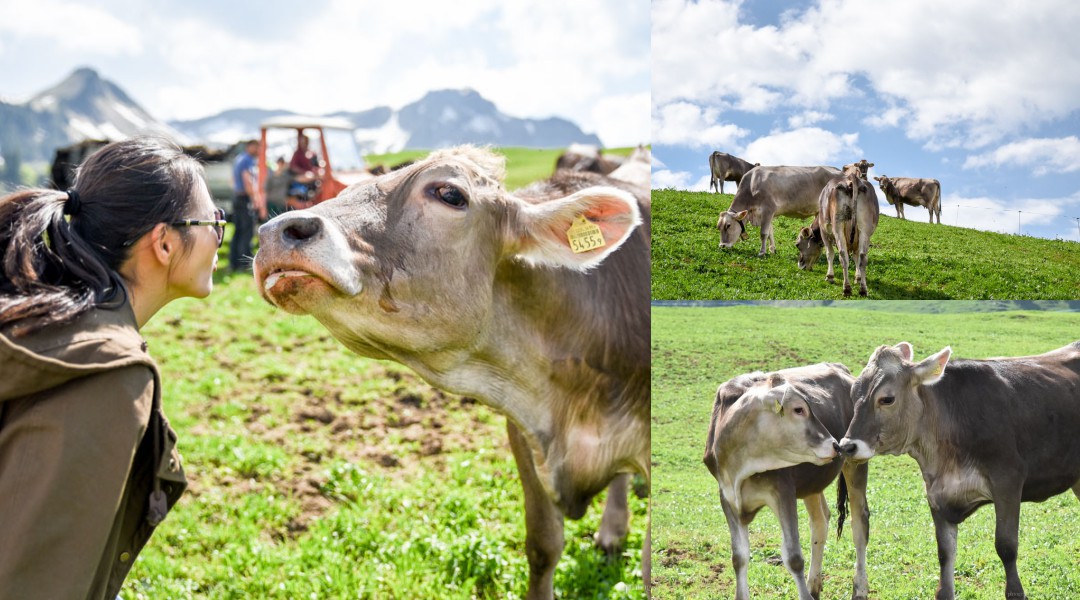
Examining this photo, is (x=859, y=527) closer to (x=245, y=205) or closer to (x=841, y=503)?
(x=841, y=503)

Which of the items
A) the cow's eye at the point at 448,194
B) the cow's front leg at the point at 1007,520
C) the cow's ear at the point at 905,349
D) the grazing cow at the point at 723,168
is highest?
the grazing cow at the point at 723,168

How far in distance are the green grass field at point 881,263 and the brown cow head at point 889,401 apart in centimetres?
20

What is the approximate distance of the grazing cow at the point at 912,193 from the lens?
2859 millimetres

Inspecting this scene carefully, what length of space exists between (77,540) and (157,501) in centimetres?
34

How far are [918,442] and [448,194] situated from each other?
1.76m

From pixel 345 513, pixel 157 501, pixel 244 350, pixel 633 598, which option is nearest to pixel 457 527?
pixel 345 513

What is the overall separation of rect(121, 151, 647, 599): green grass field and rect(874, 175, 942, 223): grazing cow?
7.46 ft

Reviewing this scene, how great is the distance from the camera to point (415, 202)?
10.3 feet

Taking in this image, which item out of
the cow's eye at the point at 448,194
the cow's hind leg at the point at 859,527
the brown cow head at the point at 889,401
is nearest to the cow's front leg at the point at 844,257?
the brown cow head at the point at 889,401

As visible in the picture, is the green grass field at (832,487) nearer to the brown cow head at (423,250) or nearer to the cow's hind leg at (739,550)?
the cow's hind leg at (739,550)

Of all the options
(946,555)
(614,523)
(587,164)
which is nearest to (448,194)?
(946,555)

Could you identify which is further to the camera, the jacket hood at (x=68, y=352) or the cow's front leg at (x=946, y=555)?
the cow's front leg at (x=946, y=555)

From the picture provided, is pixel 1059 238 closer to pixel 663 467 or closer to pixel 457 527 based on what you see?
pixel 663 467

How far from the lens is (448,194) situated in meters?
3.18
